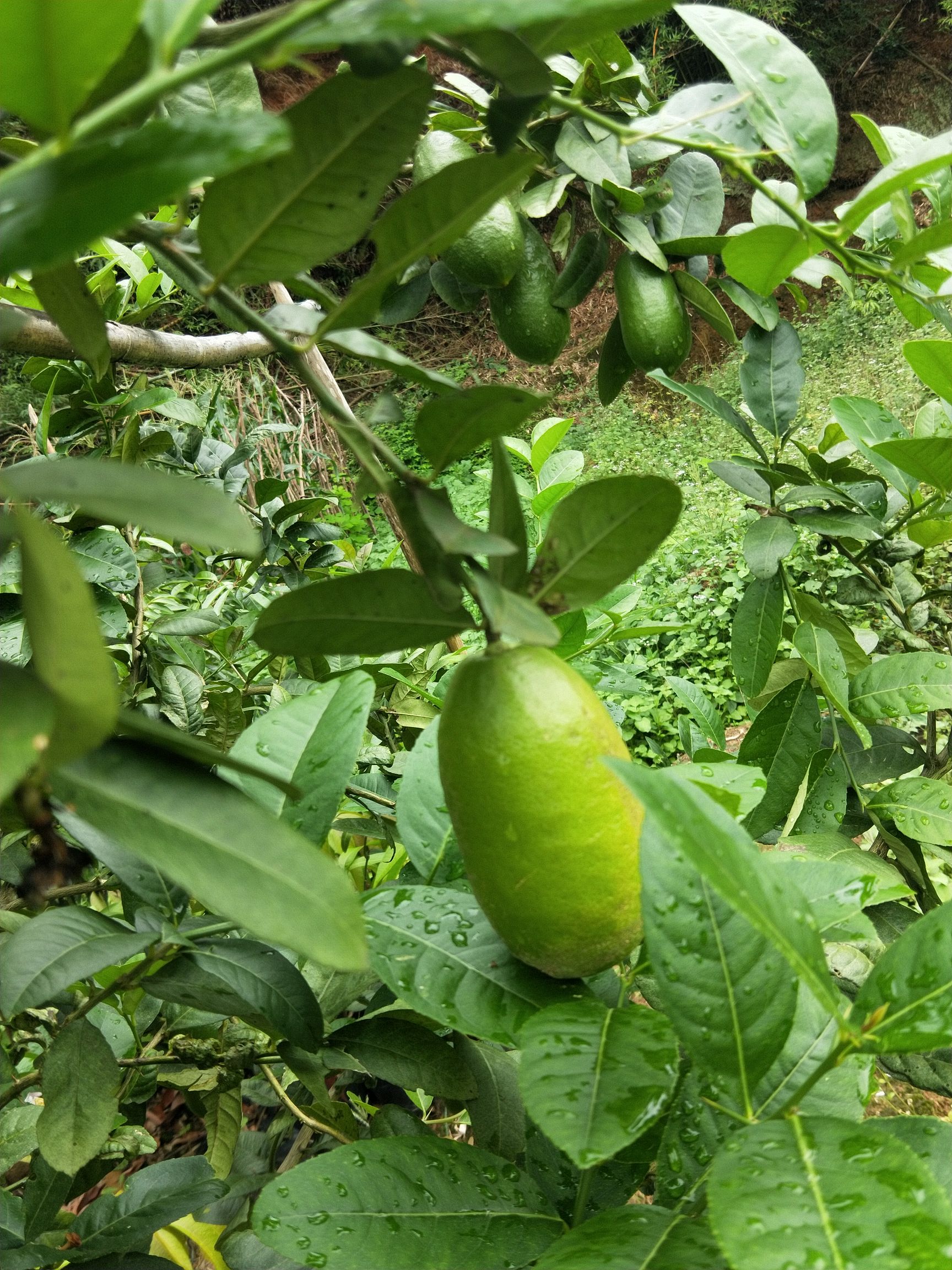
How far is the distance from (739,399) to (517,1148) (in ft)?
18.4

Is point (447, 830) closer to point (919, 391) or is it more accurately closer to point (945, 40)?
point (919, 391)

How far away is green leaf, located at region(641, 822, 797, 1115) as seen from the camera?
306mm

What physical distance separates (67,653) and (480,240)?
49cm

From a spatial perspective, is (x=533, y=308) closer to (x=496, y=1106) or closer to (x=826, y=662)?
(x=826, y=662)

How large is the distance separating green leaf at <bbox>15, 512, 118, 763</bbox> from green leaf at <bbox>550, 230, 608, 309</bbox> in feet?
1.89

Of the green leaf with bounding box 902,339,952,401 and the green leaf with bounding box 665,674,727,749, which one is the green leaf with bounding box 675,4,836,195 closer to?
the green leaf with bounding box 902,339,952,401

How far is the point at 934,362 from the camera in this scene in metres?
0.64

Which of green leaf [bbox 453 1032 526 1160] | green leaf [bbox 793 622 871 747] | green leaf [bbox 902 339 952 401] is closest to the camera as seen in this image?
green leaf [bbox 453 1032 526 1160]

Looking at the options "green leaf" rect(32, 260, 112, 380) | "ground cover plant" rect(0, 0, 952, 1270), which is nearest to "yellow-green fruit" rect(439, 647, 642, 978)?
"ground cover plant" rect(0, 0, 952, 1270)

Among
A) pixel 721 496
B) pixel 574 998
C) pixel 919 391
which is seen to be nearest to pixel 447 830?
pixel 574 998

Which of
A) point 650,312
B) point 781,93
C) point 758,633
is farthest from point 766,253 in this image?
point 758,633

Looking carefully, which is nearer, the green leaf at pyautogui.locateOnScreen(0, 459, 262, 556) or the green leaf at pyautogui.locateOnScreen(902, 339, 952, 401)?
the green leaf at pyautogui.locateOnScreen(0, 459, 262, 556)

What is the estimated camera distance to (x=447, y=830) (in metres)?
0.47

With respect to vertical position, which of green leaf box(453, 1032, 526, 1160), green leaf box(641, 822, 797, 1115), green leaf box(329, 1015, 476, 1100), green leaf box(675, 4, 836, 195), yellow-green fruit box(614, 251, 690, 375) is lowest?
green leaf box(453, 1032, 526, 1160)
